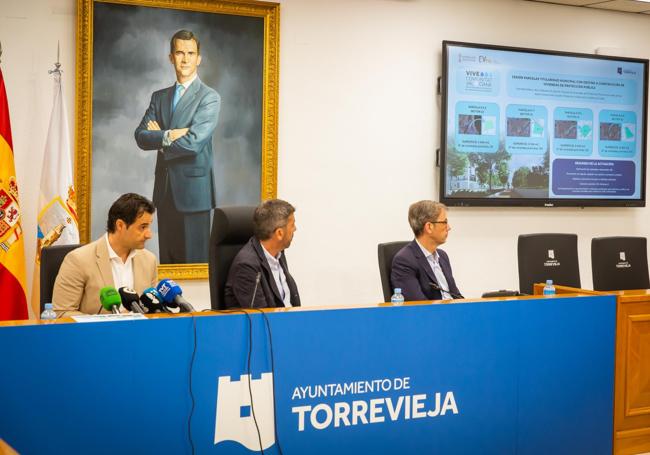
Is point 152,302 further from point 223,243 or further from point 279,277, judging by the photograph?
point 279,277

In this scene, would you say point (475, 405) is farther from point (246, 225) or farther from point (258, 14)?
point (258, 14)

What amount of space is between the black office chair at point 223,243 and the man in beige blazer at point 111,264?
27 centimetres

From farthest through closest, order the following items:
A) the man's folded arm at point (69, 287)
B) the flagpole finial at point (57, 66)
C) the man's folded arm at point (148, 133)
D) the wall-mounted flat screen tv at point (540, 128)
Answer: the wall-mounted flat screen tv at point (540, 128)
the man's folded arm at point (148, 133)
the flagpole finial at point (57, 66)
the man's folded arm at point (69, 287)

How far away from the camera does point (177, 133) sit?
505 centimetres

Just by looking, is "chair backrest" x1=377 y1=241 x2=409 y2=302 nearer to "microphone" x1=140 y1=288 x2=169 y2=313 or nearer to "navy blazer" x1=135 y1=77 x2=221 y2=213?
"navy blazer" x1=135 y1=77 x2=221 y2=213

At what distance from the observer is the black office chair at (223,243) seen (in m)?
3.68

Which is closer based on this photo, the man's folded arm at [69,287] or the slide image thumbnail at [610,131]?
the man's folded arm at [69,287]

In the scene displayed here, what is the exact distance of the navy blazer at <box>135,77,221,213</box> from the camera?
4988 millimetres

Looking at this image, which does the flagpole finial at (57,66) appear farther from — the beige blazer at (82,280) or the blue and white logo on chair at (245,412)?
the blue and white logo on chair at (245,412)

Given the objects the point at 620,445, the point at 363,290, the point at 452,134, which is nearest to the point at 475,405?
the point at 620,445

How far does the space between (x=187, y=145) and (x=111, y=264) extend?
1746 mm

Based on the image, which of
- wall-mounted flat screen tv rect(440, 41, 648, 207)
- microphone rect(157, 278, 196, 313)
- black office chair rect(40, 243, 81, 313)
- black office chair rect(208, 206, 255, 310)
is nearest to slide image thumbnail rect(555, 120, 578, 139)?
wall-mounted flat screen tv rect(440, 41, 648, 207)

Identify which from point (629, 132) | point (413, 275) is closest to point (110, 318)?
point (413, 275)

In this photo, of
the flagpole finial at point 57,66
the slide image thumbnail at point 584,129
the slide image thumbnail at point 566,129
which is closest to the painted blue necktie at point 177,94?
the flagpole finial at point 57,66
